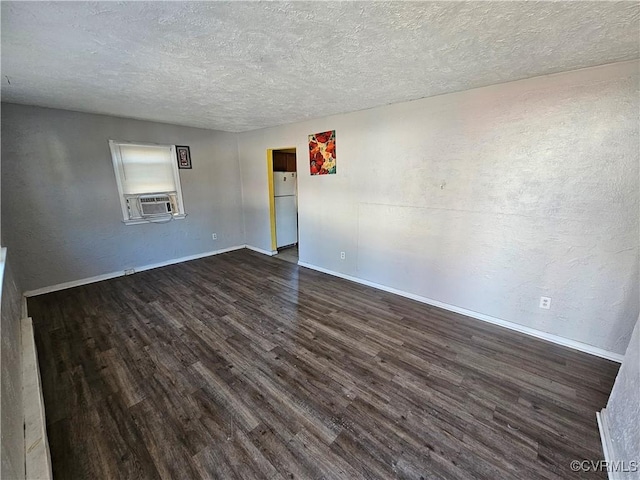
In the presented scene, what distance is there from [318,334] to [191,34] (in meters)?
2.51

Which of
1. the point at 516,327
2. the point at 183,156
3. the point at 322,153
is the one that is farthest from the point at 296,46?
the point at 183,156

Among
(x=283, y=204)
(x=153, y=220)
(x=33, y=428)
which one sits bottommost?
(x=33, y=428)

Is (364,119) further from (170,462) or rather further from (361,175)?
(170,462)

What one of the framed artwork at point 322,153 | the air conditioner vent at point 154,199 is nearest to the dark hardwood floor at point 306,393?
the air conditioner vent at point 154,199

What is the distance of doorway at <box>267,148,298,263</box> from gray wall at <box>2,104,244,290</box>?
1.27 metres

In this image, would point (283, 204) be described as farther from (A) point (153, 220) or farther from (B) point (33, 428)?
(B) point (33, 428)

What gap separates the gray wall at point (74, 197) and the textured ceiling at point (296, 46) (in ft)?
2.13

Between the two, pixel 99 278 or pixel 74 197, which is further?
pixel 99 278

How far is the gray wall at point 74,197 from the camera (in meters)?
3.11

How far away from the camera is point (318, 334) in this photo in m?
2.58

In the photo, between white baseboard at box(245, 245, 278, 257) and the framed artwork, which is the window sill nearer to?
white baseboard at box(245, 245, 278, 257)

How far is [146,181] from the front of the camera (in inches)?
163

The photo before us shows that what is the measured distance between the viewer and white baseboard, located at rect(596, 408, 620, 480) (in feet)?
4.47

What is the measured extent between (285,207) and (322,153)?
1.77 meters
